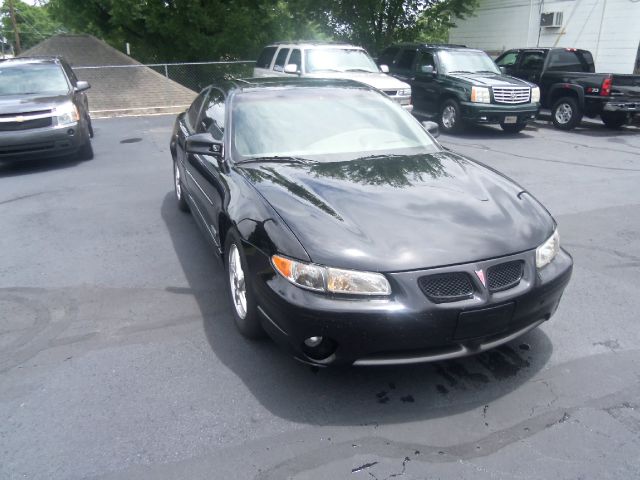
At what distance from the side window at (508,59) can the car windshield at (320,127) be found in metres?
11.4

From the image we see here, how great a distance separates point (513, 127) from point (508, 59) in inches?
139

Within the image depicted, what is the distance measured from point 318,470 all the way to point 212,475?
485 millimetres

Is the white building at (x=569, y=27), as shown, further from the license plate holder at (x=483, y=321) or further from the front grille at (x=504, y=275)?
the license plate holder at (x=483, y=321)

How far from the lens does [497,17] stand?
21.1 meters

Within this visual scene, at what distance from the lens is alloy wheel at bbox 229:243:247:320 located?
142 inches

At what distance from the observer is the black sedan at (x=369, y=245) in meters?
2.75

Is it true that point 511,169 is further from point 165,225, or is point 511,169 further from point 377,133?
point 165,225

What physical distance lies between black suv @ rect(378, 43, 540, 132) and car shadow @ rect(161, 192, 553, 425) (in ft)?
30.0

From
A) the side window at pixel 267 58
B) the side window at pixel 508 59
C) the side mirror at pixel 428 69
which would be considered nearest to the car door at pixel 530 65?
the side window at pixel 508 59

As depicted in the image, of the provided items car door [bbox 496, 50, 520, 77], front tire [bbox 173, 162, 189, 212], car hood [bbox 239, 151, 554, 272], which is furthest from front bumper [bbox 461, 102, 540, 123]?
car hood [bbox 239, 151, 554, 272]

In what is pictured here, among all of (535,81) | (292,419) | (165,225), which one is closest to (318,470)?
(292,419)

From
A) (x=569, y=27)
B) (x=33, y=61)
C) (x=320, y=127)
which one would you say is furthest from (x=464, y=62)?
(x=320, y=127)

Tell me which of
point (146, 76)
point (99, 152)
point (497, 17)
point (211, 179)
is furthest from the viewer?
point (497, 17)

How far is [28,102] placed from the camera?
8914 millimetres
